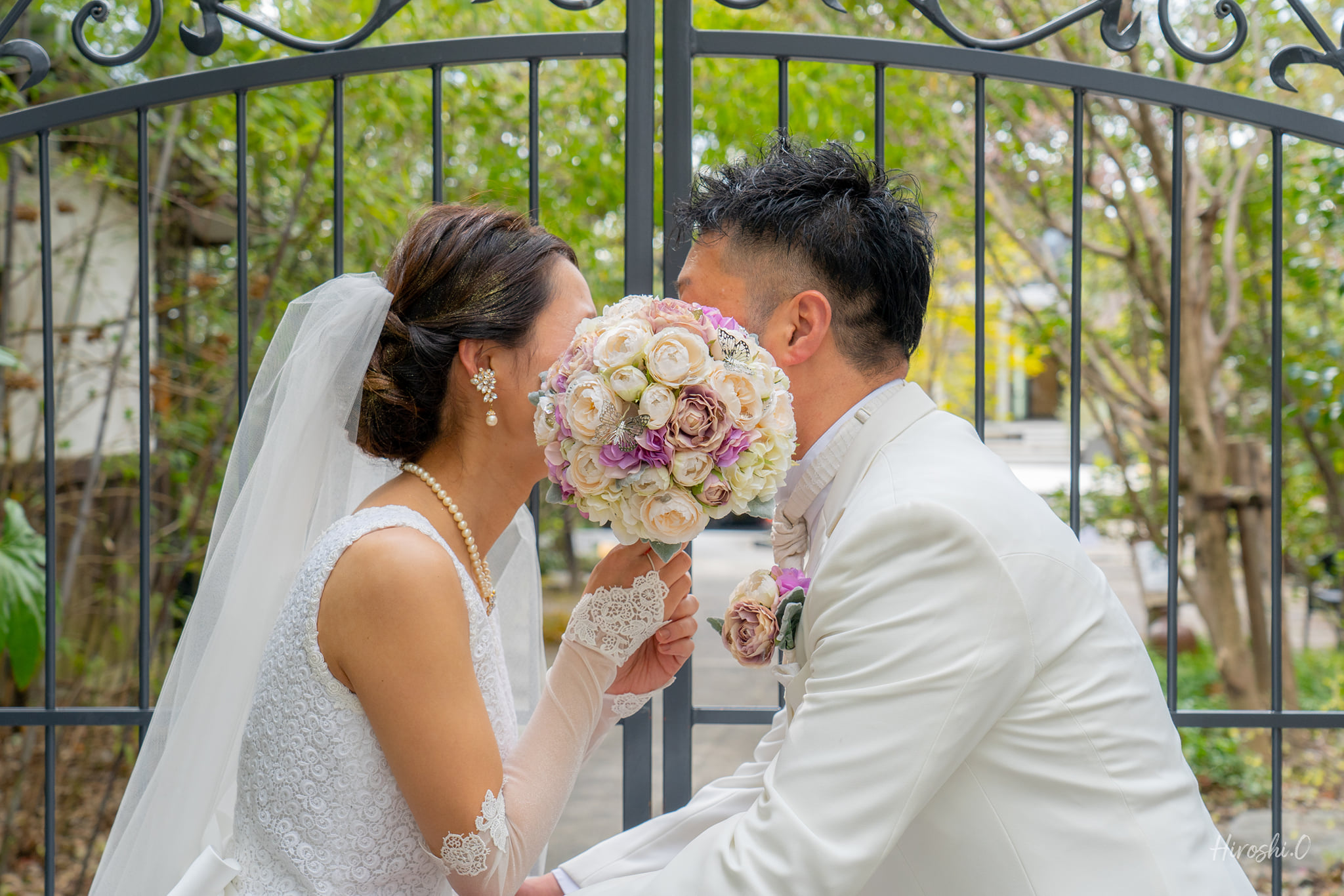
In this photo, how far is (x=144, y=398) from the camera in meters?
2.36

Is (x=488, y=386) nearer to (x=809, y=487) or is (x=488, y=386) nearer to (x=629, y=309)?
(x=629, y=309)

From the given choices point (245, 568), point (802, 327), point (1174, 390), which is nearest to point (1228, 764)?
point (1174, 390)

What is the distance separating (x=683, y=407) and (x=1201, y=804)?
3.61 ft

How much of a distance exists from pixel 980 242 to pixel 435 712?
5.42 feet

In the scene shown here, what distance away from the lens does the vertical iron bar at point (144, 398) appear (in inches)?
91.2

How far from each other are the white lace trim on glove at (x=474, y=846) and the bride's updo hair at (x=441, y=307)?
721 mm

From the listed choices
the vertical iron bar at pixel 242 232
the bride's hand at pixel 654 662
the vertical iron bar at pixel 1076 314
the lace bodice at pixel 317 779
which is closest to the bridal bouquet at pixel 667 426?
the lace bodice at pixel 317 779

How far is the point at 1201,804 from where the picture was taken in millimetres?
1666

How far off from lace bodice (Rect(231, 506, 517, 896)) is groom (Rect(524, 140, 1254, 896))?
→ 38cm

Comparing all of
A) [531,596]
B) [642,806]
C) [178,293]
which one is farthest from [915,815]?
[178,293]

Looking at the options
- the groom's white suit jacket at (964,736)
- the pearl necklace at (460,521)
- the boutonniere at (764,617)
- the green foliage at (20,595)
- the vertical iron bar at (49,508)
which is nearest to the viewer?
the groom's white suit jacket at (964,736)

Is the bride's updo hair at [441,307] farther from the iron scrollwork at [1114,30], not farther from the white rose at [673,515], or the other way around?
the iron scrollwork at [1114,30]

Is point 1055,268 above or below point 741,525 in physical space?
above

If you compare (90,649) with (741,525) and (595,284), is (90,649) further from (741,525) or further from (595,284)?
(741,525)
